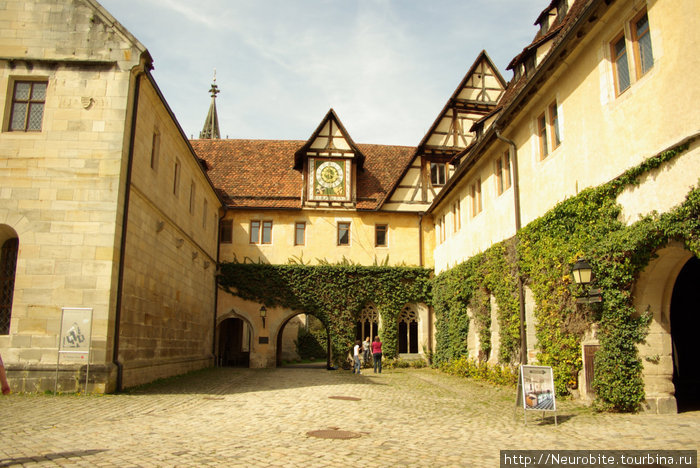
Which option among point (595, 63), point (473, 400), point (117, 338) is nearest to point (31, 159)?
point (117, 338)

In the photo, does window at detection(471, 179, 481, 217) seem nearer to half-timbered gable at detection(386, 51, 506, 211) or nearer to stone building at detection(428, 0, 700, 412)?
stone building at detection(428, 0, 700, 412)

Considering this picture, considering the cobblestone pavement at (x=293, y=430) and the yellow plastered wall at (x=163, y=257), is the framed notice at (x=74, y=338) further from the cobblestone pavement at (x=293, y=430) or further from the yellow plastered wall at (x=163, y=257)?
the yellow plastered wall at (x=163, y=257)

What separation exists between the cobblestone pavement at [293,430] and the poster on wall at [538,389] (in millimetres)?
361

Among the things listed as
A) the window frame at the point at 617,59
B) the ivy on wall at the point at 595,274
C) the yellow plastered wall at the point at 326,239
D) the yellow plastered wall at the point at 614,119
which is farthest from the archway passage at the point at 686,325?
the yellow plastered wall at the point at 326,239

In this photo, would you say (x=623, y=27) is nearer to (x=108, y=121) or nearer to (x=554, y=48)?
(x=554, y=48)

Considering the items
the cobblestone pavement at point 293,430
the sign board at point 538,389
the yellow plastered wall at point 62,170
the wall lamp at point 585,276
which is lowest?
the cobblestone pavement at point 293,430

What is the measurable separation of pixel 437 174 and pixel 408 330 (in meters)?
8.06

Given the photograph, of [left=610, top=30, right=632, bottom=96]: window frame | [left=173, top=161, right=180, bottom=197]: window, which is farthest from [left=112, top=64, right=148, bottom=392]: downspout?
[left=610, top=30, right=632, bottom=96]: window frame

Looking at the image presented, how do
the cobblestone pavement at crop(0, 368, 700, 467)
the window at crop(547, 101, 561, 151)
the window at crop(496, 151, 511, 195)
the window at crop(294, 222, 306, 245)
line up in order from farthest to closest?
the window at crop(294, 222, 306, 245)
the window at crop(496, 151, 511, 195)
the window at crop(547, 101, 561, 151)
the cobblestone pavement at crop(0, 368, 700, 467)

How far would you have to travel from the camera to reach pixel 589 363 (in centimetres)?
1141

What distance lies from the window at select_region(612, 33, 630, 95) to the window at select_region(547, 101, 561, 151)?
8.55 feet

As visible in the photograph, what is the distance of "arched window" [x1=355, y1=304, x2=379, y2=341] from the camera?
2717 centimetres

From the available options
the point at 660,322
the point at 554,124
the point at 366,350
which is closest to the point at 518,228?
the point at 554,124

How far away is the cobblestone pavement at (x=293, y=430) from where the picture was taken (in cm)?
649
